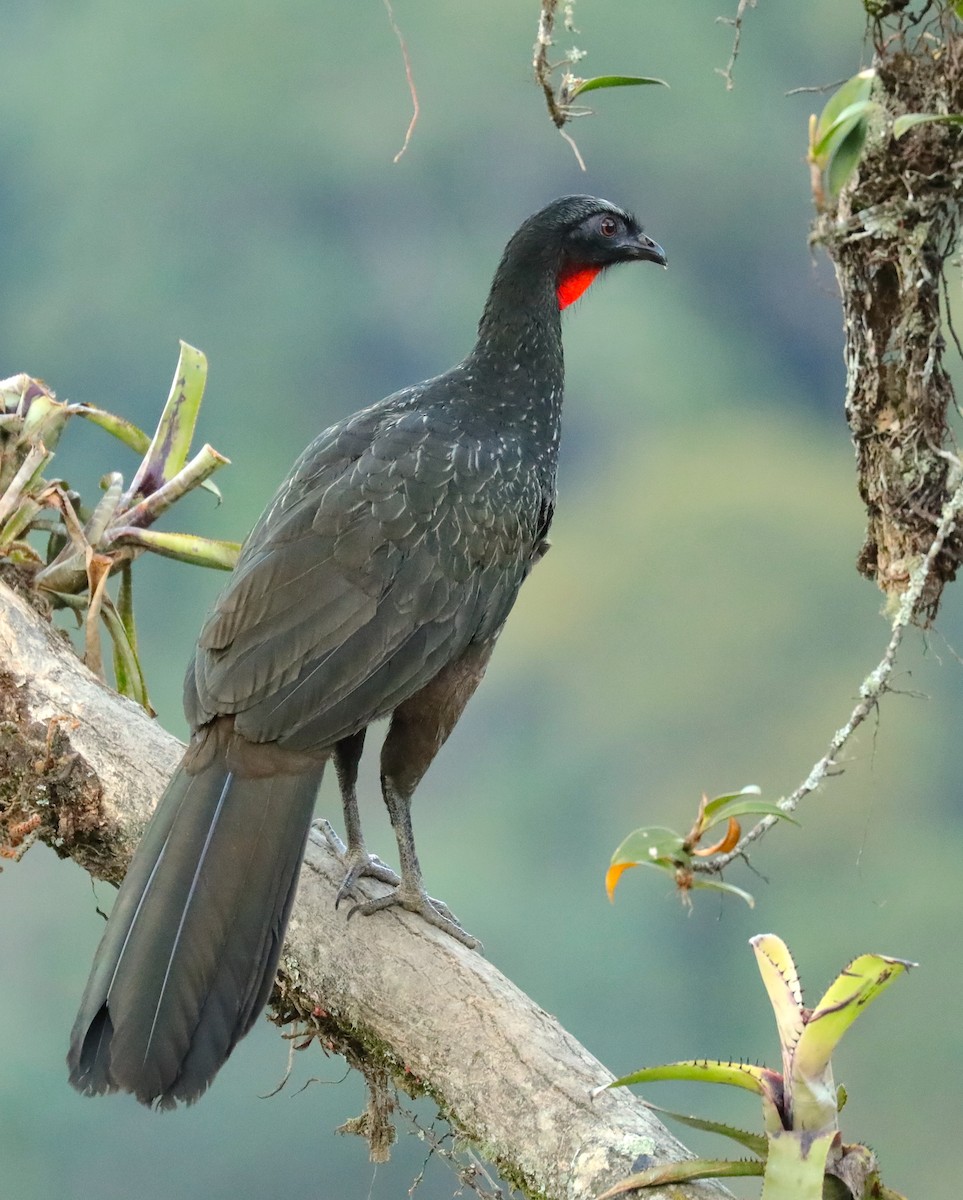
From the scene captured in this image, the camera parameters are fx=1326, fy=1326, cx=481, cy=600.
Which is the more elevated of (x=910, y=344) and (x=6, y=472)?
(x=910, y=344)

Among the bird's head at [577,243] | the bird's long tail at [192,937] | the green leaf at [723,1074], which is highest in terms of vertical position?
the bird's head at [577,243]

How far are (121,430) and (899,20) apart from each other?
1.96 m

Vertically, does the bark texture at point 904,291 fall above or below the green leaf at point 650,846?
above

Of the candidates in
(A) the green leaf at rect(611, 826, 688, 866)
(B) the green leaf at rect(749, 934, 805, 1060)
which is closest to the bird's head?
(A) the green leaf at rect(611, 826, 688, 866)

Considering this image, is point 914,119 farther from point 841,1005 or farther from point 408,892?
point 408,892

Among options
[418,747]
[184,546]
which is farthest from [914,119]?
[184,546]

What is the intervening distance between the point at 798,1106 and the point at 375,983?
826 mm

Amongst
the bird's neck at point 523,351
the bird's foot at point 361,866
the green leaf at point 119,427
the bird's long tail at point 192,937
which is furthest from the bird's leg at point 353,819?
the green leaf at point 119,427

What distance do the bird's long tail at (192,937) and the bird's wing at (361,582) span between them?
0.13 metres

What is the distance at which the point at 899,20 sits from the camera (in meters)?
2.23

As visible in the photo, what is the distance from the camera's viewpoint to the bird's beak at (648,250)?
123 inches

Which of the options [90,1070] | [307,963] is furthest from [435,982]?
[90,1070]

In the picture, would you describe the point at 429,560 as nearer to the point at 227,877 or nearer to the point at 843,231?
the point at 227,877

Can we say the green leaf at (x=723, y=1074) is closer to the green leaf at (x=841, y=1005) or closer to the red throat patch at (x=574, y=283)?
the green leaf at (x=841, y=1005)
